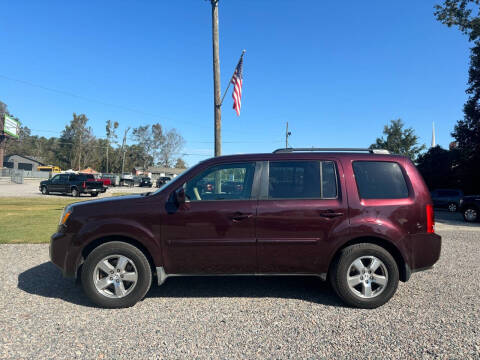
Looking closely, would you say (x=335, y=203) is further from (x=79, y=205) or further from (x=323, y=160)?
(x=79, y=205)

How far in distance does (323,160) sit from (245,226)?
128cm

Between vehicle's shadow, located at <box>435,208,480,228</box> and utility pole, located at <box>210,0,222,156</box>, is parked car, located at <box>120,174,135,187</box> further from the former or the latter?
vehicle's shadow, located at <box>435,208,480,228</box>

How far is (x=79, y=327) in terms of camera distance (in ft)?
9.99

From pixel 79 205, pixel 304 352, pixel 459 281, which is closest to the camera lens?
pixel 304 352

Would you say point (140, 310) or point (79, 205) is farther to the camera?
point (79, 205)

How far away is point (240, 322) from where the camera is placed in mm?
3152

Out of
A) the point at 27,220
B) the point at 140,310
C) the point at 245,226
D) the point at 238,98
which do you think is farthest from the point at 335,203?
the point at 27,220

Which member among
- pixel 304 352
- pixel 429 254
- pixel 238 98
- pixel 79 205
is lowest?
pixel 304 352

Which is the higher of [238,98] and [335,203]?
Answer: [238,98]

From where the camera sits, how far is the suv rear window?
3642mm

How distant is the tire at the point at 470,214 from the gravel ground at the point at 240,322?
400 inches

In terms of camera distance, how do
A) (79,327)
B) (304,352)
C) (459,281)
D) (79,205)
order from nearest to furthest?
(304,352) → (79,327) → (79,205) → (459,281)

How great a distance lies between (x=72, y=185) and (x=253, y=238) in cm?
2324

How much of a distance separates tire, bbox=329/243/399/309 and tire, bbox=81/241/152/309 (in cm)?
226
